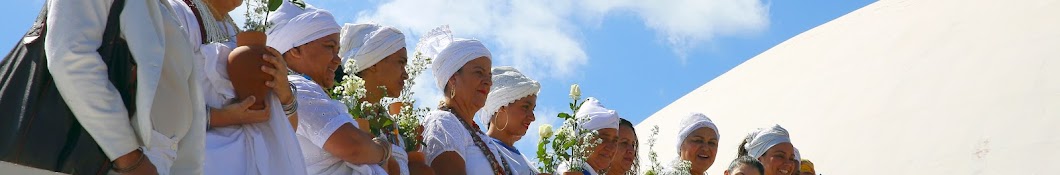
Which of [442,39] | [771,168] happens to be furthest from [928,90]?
[442,39]

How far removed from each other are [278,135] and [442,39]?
114 inches

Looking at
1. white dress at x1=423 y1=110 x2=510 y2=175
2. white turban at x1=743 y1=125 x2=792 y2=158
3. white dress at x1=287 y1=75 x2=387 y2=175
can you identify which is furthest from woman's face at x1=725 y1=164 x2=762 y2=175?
white dress at x1=287 y1=75 x2=387 y2=175

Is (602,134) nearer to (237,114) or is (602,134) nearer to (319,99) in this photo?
(319,99)

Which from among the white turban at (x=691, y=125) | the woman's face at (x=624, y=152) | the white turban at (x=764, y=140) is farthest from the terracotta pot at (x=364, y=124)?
the white turban at (x=764, y=140)

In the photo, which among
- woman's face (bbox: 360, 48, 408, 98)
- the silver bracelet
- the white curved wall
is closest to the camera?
the silver bracelet

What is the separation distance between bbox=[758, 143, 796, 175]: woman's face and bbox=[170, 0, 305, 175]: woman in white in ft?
21.2

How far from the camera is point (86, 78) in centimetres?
566

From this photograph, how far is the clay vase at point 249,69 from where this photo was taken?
6.59m

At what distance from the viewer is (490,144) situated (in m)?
9.18

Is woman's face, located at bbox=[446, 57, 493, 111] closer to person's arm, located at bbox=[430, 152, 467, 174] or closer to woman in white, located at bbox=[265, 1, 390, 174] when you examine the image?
person's arm, located at bbox=[430, 152, 467, 174]

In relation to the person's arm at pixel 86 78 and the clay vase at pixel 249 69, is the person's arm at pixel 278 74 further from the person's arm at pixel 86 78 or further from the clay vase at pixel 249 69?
the person's arm at pixel 86 78

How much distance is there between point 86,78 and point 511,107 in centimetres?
425

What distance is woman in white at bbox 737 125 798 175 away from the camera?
12.8m

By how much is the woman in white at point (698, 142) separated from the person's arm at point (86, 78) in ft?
21.7
